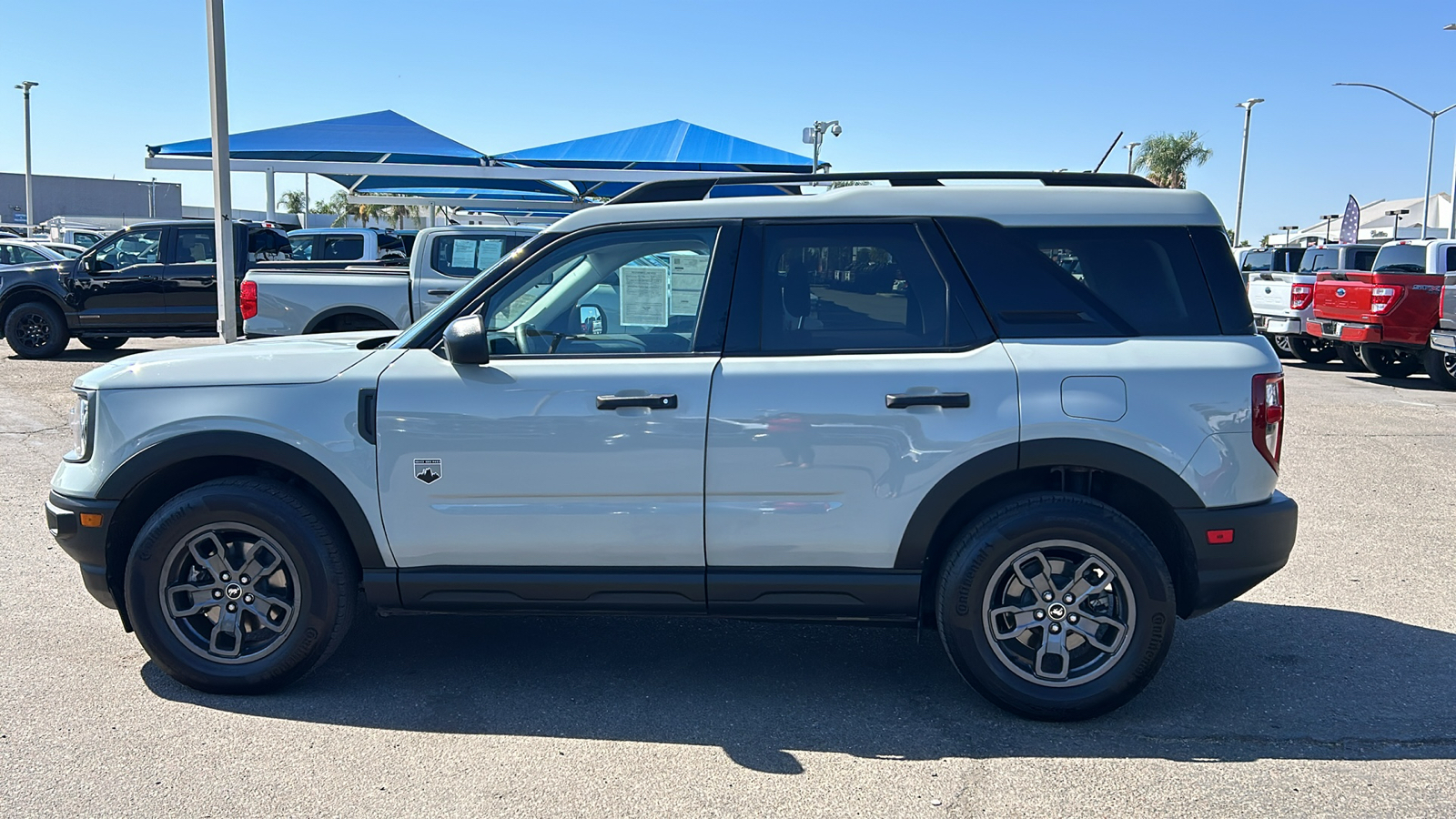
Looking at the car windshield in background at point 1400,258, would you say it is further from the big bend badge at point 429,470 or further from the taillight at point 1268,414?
the big bend badge at point 429,470

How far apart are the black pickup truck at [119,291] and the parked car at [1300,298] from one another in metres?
14.7

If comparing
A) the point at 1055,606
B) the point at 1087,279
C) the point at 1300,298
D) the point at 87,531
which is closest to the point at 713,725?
the point at 1055,606

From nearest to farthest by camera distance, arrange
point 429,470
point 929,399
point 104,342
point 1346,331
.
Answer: point 929,399 < point 429,470 < point 1346,331 < point 104,342

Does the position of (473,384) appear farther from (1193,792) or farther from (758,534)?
(1193,792)

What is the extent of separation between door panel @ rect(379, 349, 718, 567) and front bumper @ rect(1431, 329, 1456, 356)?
12858 mm

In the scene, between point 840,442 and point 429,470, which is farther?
point 429,470

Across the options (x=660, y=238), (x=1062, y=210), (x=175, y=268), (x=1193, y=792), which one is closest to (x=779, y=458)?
(x=660, y=238)

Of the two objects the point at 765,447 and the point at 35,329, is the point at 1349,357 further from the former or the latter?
the point at 35,329

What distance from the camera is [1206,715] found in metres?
4.18

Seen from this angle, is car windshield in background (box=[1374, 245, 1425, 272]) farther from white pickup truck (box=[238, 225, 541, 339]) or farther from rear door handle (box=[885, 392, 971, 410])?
rear door handle (box=[885, 392, 971, 410])

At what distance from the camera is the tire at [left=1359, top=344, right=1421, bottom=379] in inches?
619

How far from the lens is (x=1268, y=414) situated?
4020mm

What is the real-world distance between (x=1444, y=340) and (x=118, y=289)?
16.9 metres

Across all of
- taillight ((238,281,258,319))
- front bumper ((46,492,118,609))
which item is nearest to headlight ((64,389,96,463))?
front bumper ((46,492,118,609))
